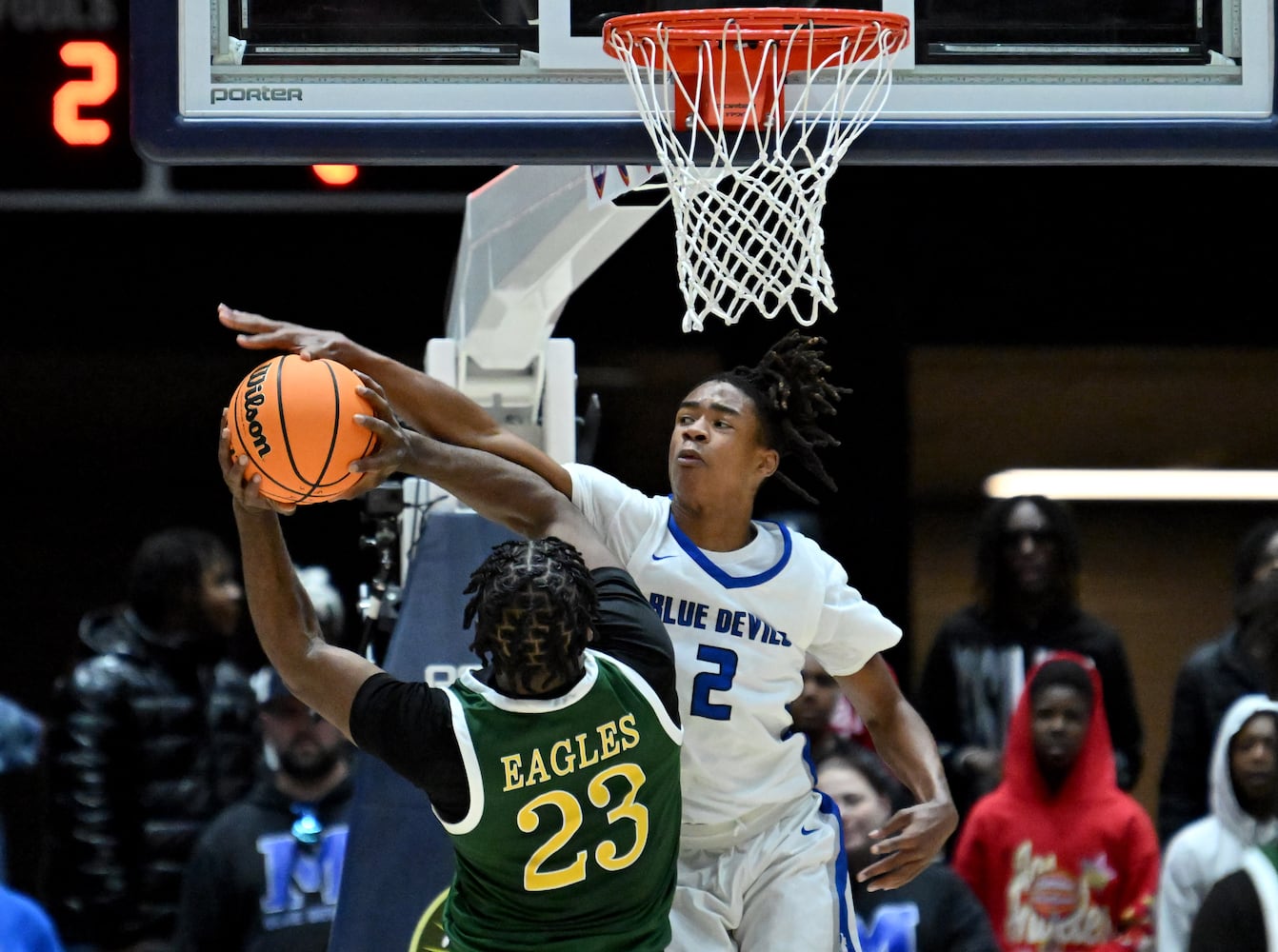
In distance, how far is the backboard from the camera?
4359mm

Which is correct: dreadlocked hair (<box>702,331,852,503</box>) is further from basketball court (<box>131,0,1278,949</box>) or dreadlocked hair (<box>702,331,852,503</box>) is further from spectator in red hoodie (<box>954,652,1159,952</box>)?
spectator in red hoodie (<box>954,652,1159,952</box>)

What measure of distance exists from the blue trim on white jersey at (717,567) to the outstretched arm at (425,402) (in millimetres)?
238

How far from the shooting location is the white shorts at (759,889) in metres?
4.03

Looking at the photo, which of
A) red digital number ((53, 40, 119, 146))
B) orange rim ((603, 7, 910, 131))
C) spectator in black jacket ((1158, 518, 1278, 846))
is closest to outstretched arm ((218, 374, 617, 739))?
orange rim ((603, 7, 910, 131))

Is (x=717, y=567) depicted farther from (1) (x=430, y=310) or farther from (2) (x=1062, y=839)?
(1) (x=430, y=310)

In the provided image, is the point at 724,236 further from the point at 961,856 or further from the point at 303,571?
the point at 303,571

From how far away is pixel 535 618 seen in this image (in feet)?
11.6

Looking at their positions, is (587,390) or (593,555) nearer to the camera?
(593,555)

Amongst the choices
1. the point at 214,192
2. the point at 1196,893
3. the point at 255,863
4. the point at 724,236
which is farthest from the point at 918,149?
the point at 214,192

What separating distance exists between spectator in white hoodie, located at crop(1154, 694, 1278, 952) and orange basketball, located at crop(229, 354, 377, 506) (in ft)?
9.68

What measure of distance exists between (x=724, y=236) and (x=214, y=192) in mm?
4581

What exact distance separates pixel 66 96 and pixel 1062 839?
4.71m

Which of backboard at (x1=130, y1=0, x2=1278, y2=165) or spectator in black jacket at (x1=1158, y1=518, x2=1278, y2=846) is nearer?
backboard at (x1=130, y1=0, x2=1278, y2=165)

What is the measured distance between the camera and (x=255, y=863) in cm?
577
